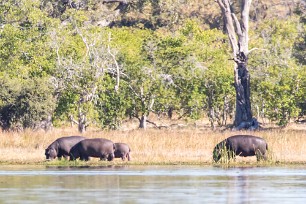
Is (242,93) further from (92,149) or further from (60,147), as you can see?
(92,149)

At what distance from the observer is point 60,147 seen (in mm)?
29000

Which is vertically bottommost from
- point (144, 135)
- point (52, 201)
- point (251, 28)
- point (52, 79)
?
point (52, 201)

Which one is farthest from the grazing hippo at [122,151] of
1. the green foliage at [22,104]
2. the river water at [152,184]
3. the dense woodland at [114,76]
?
the dense woodland at [114,76]

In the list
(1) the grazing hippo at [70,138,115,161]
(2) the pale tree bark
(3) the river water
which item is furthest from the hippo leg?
(2) the pale tree bark

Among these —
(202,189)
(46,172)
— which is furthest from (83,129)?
(202,189)

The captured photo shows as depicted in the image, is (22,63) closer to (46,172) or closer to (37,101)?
(37,101)

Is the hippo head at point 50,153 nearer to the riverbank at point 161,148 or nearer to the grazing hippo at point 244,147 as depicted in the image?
the riverbank at point 161,148

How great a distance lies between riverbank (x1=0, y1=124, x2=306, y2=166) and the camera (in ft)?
90.6

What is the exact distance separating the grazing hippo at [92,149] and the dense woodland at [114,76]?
10970mm

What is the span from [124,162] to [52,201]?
9.78 meters

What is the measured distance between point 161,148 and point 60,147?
341 cm

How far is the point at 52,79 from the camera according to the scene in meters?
41.6

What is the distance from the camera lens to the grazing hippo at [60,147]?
28.6m

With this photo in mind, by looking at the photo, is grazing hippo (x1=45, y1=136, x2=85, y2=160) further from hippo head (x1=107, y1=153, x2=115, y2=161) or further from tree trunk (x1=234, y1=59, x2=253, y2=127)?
tree trunk (x1=234, y1=59, x2=253, y2=127)
